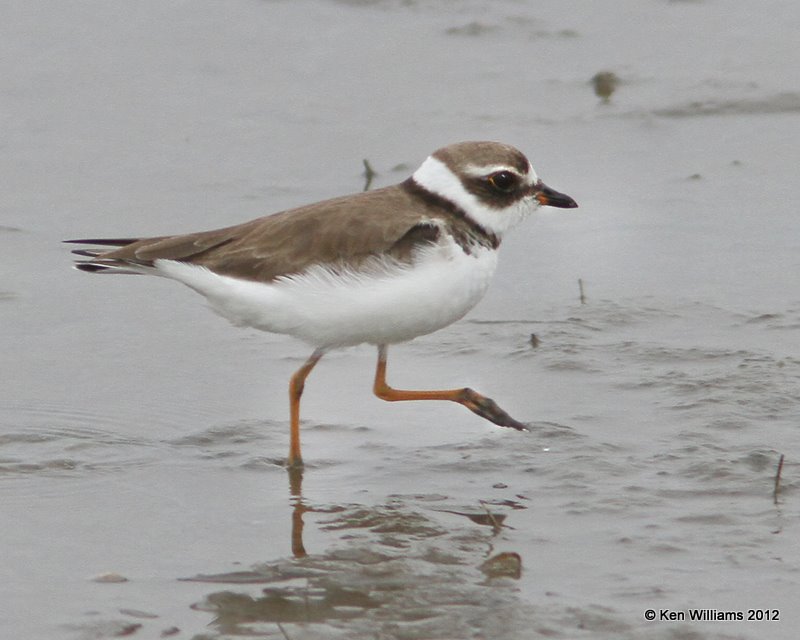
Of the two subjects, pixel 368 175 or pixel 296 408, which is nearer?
pixel 296 408

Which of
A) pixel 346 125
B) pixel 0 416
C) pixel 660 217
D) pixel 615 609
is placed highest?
pixel 346 125

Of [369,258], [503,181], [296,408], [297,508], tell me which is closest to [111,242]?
[296,408]

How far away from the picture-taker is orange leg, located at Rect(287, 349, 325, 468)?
7.28 m

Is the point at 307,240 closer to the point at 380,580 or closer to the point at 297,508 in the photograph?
the point at 297,508

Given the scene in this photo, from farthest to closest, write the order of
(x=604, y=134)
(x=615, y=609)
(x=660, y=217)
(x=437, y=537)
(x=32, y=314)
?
(x=604, y=134) < (x=660, y=217) < (x=32, y=314) < (x=437, y=537) < (x=615, y=609)

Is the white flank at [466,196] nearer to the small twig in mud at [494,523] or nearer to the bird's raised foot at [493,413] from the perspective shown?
the bird's raised foot at [493,413]

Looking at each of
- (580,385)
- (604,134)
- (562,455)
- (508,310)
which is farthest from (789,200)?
(562,455)

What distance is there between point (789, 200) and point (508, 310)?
277 cm

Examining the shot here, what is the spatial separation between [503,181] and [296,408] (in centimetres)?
152

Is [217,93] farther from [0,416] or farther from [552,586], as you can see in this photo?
[552,586]

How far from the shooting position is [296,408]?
747cm

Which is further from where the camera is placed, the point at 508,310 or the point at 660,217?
the point at 660,217

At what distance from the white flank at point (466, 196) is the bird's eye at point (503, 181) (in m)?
0.03

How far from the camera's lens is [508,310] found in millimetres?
9383
